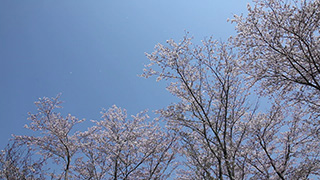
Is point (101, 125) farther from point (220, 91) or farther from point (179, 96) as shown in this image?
point (220, 91)

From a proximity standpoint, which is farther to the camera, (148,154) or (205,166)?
(148,154)

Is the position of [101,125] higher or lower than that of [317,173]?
higher

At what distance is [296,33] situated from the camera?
5621 millimetres

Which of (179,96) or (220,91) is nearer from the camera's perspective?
(220,91)

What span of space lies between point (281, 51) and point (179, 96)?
4038 millimetres

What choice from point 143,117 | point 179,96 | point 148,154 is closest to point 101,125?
point 143,117

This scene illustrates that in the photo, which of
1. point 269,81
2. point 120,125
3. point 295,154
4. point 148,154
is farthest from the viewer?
point 120,125

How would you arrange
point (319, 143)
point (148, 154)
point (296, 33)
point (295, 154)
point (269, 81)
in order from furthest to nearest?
1. point (148, 154)
2. point (295, 154)
3. point (319, 143)
4. point (269, 81)
5. point (296, 33)

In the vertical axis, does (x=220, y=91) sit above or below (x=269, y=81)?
above

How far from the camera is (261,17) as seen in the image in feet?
20.7

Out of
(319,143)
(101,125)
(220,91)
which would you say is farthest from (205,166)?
(101,125)

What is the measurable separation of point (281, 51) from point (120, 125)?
32.7 ft

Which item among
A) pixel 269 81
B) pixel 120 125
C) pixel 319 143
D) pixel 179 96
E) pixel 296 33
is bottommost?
pixel 319 143

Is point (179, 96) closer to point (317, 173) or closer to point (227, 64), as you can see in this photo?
point (227, 64)
